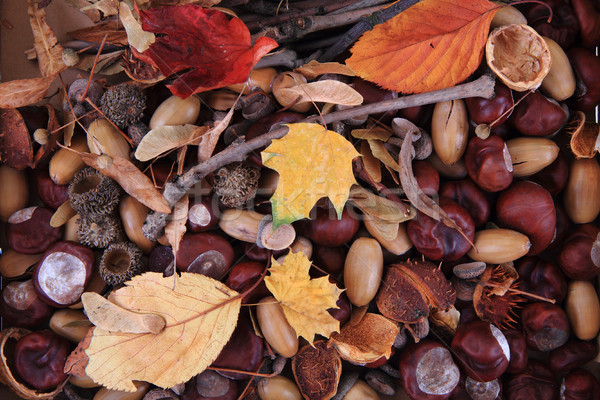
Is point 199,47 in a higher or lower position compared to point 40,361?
higher

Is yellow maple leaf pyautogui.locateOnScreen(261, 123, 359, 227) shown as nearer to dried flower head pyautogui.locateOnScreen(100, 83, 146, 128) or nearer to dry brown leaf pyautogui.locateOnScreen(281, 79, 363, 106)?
dry brown leaf pyautogui.locateOnScreen(281, 79, 363, 106)

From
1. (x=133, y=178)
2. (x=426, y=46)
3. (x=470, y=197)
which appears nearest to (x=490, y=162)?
(x=470, y=197)

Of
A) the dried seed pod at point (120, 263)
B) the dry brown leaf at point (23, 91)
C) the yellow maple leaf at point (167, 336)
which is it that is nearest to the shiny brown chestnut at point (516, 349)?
the yellow maple leaf at point (167, 336)

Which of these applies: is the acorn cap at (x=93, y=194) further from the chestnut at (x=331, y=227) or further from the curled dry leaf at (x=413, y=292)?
the curled dry leaf at (x=413, y=292)

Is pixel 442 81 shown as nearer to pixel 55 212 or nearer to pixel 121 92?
pixel 121 92

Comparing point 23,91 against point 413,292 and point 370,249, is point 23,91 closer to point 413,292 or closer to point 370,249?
point 370,249

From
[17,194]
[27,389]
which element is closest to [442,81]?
[17,194]

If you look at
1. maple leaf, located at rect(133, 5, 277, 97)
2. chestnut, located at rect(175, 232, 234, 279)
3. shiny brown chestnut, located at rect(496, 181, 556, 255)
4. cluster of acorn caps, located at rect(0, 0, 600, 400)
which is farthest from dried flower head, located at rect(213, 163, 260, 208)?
shiny brown chestnut, located at rect(496, 181, 556, 255)
